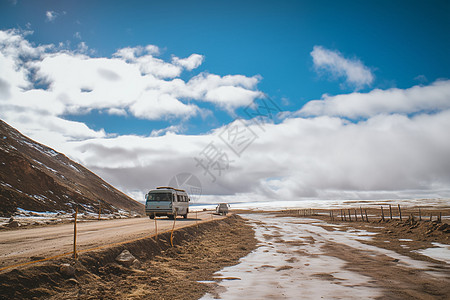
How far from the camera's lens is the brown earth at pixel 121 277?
6.66 metres

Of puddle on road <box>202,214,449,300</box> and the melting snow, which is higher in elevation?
puddle on road <box>202,214,449,300</box>

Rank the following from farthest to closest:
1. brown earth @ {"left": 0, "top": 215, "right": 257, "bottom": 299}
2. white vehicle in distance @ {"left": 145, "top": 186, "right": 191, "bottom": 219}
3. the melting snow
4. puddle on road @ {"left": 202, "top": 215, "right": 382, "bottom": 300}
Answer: white vehicle in distance @ {"left": 145, "top": 186, "right": 191, "bottom": 219} < the melting snow < puddle on road @ {"left": 202, "top": 215, "right": 382, "bottom": 300} < brown earth @ {"left": 0, "top": 215, "right": 257, "bottom": 299}

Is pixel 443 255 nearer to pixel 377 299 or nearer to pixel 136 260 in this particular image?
pixel 377 299

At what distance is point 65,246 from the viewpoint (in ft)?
34.9

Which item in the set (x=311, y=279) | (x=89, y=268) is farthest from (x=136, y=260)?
(x=311, y=279)

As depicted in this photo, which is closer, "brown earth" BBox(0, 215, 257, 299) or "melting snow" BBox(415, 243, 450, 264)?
"brown earth" BBox(0, 215, 257, 299)

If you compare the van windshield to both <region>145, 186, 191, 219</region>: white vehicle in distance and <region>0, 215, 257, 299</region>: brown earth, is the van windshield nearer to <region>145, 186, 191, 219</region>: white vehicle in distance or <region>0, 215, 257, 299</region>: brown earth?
<region>145, 186, 191, 219</region>: white vehicle in distance

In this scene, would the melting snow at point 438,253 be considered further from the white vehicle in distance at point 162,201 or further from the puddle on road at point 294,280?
A: the white vehicle in distance at point 162,201

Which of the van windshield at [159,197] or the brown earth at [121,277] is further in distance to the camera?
the van windshield at [159,197]

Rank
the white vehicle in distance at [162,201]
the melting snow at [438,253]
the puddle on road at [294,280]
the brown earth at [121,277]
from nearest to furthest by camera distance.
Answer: the brown earth at [121,277] → the puddle on road at [294,280] → the melting snow at [438,253] → the white vehicle in distance at [162,201]

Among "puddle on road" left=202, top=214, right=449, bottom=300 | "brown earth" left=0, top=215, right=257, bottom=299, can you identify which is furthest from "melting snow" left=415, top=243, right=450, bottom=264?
"brown earth" left=0, top=215, right=257, bottom=299

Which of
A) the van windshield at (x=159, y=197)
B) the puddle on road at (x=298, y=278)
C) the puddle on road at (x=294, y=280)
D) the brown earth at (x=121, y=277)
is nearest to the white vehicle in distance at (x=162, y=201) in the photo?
the van windshield at (x=159, y=197)

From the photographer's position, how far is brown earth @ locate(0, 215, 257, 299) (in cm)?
666

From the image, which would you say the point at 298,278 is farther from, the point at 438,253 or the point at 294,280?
the point at 438,253
